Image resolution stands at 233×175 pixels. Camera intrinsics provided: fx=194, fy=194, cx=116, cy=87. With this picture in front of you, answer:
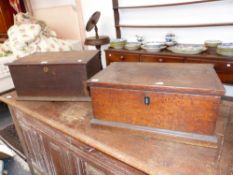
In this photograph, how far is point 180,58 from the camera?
6.34 ft

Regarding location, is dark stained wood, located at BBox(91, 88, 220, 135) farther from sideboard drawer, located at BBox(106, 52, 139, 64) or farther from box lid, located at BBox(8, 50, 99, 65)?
sideboard drawer, located at BBox(106, 52, 139, 64)

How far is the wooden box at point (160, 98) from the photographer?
2.14ft

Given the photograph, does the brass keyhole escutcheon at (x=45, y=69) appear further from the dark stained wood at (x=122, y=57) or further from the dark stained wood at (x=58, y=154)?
the dark stained wood at (x=122, y=57)

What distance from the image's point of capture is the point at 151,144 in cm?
72

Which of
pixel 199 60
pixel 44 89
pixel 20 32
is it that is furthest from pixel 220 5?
pixel 20 32

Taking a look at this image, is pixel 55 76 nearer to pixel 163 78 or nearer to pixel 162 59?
pixel 163 78

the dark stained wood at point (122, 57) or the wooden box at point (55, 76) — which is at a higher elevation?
the wooden box at point (55, 76)

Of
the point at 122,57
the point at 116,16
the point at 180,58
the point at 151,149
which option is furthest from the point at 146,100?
the point at 116,16

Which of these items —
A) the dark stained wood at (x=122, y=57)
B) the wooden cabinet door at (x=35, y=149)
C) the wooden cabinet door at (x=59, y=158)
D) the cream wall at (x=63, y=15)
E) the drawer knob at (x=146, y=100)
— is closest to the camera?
the drawer knob at (x=146, y=100)

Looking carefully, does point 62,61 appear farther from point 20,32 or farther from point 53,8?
point 53,8

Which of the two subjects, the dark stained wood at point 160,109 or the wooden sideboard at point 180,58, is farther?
the wooden sideboard at point 180,58

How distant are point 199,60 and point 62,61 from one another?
1351 millimetres

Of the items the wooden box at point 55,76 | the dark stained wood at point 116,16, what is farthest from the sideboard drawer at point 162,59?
the wooden box at point 55,76

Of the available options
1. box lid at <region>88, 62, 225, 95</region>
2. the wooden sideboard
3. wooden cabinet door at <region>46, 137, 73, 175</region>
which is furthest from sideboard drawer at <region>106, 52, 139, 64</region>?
wooden cabinet door at <region>46, 137, 73, 175</region>
